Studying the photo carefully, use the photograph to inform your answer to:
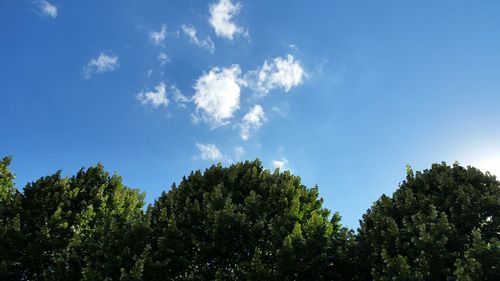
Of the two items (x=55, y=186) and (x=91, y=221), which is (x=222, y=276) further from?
(x=55, y=186)

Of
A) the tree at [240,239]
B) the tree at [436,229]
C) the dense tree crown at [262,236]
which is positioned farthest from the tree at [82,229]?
the tree at [436,229]

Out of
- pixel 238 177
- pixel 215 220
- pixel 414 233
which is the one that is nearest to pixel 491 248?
pixel 414 233

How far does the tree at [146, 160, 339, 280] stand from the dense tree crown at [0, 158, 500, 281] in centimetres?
5

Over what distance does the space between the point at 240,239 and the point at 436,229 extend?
797 cm

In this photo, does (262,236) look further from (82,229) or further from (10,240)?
(10,240)

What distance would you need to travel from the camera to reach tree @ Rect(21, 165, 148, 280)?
16844 mm

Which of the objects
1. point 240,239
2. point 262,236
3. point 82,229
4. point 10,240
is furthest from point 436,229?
point 10,240

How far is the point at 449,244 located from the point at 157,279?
38.3 feet

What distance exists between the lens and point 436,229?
15.1 meters

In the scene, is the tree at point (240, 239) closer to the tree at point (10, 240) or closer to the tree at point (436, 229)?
the tree at point (436, 229)

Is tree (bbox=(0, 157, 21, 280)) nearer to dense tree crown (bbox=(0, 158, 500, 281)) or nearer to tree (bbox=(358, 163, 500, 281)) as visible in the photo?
dense tree crown (bbox=(0, 158, 500, 281))

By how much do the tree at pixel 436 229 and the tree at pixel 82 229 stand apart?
9685mm

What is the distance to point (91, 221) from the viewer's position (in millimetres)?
22219

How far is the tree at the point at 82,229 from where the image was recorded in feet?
55.3
